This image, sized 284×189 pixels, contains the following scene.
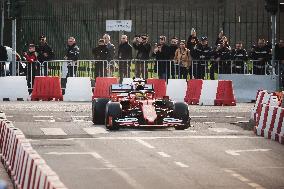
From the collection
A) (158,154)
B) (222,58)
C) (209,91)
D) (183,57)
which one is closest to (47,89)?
(183,57)

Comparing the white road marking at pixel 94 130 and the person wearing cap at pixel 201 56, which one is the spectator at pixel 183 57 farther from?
the white road marking at pixel 94 130

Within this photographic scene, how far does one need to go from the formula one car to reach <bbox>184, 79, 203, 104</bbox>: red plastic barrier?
34.5ft

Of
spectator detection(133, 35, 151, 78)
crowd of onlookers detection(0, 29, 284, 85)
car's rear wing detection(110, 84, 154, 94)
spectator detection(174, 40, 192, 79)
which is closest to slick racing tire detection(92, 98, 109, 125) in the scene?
car's rear wing detection(110, 84, 154, 94)

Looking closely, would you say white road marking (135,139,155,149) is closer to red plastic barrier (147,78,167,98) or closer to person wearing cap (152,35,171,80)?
red plastic barrier (147,78,167,98)

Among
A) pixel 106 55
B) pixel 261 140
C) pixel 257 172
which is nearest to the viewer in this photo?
pixel 257 172

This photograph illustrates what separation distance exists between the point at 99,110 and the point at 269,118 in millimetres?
4255

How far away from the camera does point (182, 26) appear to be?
181 ft

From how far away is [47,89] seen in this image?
36.5 m

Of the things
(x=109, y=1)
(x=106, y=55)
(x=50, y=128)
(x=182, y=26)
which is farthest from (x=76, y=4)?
(x=50, y=128)

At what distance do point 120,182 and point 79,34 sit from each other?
3709 centimetres

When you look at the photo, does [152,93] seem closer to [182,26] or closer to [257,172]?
[257,172]

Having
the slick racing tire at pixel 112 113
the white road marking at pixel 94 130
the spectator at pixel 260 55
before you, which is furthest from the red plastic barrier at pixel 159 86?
the slick racing tire at pixel 112 113

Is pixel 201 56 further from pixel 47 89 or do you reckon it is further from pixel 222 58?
pixel 47 89

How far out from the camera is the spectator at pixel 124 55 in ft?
125
